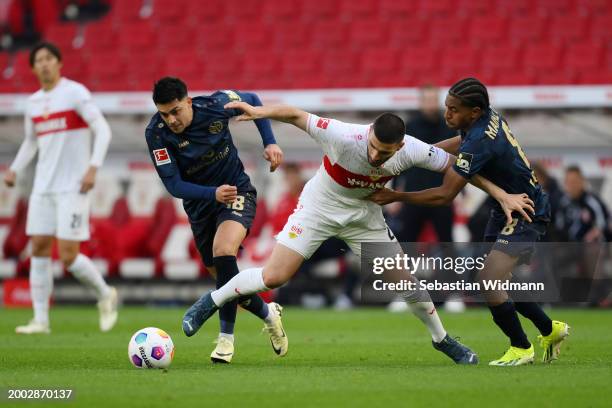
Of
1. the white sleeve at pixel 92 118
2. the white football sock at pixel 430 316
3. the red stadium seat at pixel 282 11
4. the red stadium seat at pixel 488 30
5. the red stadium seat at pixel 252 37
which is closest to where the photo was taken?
the white football sock at pixel 430 316

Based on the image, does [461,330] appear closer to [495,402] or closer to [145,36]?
[495,402]

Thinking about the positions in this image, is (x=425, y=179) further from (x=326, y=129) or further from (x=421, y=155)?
(x=326, y=129)

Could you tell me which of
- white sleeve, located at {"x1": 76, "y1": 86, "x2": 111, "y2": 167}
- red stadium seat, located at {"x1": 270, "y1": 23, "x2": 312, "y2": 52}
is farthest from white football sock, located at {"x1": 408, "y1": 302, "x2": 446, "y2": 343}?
red stadium seat, located at {"x1": 270, "y1": 23, "x2": 312, "y2": 52}

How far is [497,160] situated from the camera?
7.62m

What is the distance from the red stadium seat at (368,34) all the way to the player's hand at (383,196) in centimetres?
1075

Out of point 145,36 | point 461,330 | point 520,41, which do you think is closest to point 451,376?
point 461,330

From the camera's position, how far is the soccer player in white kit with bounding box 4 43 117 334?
1095 centimetres

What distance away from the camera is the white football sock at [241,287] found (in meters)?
7.71

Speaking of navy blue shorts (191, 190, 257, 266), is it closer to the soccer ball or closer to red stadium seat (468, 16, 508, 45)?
the soccer ball

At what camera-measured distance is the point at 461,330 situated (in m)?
11.3

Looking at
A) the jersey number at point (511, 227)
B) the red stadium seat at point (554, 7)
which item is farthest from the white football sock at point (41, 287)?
the red stadium seat at point (554, 7)

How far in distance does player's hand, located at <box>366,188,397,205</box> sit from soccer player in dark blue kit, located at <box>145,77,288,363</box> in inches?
29.3

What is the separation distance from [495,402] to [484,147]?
89.4 inches

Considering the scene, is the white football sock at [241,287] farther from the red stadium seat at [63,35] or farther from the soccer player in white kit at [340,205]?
the red stadium seat at [63,35]
